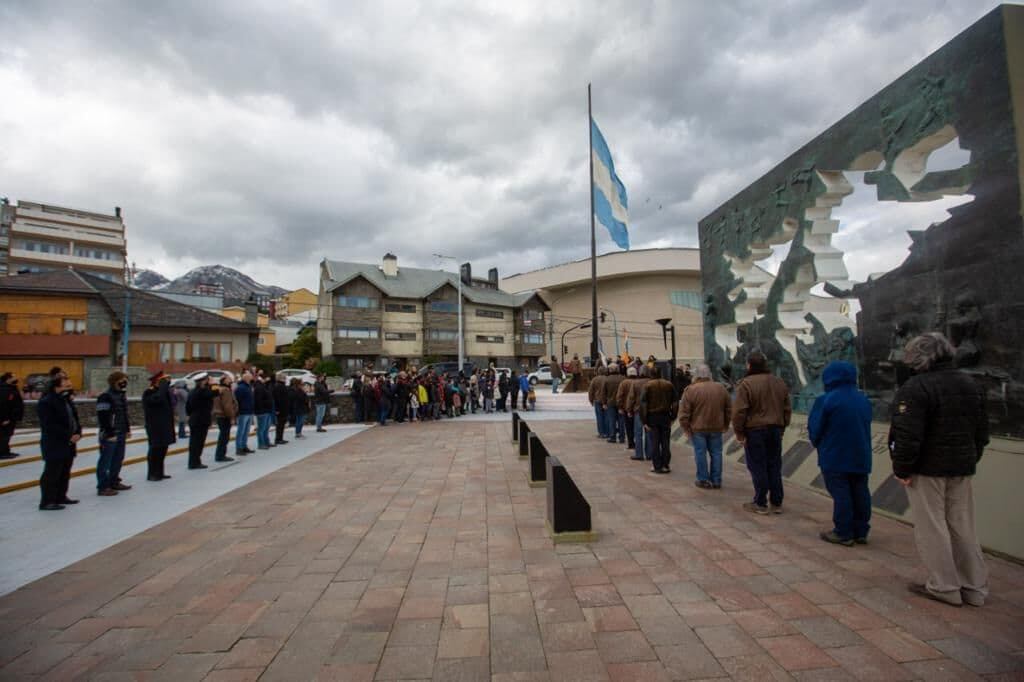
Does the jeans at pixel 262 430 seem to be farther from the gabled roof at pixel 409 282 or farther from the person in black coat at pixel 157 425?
the gabled roof at pixel 409 282

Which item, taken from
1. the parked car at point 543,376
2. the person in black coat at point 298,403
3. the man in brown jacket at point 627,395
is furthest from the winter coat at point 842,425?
the parked car at point 543,376

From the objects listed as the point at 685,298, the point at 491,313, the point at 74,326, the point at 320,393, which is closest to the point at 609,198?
the point at 320,393

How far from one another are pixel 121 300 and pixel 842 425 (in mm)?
40390

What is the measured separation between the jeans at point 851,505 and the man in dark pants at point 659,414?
3.12 meters

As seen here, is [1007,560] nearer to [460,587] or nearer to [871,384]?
[871,384]

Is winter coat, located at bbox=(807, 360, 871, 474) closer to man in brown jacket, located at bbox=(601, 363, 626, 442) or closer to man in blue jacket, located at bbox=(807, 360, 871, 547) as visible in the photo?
man in blue jacket, located at bbox=(807, 360, 871, 547)

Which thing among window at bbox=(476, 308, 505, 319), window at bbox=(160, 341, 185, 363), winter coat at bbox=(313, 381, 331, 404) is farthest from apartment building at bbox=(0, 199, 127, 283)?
winter coat at bbox=(313, 381, 331, 404)

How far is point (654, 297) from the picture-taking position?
52031mm

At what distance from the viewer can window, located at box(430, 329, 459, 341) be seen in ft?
141

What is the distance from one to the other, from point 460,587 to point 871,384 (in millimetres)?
5540

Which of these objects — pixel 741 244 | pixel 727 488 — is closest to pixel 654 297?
pixel 741 244

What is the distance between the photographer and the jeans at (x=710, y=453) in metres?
6.53

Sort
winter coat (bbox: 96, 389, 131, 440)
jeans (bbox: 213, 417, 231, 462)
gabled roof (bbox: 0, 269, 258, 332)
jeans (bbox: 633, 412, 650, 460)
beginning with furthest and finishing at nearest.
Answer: gabled roof (bbox: 0, 269, 258, 332)
jeans (bbox: 213, 417, 231, 462)
jeans (bbox: 633, 412, 650, 460)
winter coat (bbox: 96, 389, 131, 440)

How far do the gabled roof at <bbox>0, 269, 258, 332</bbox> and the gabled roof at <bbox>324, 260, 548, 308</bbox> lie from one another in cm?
832
